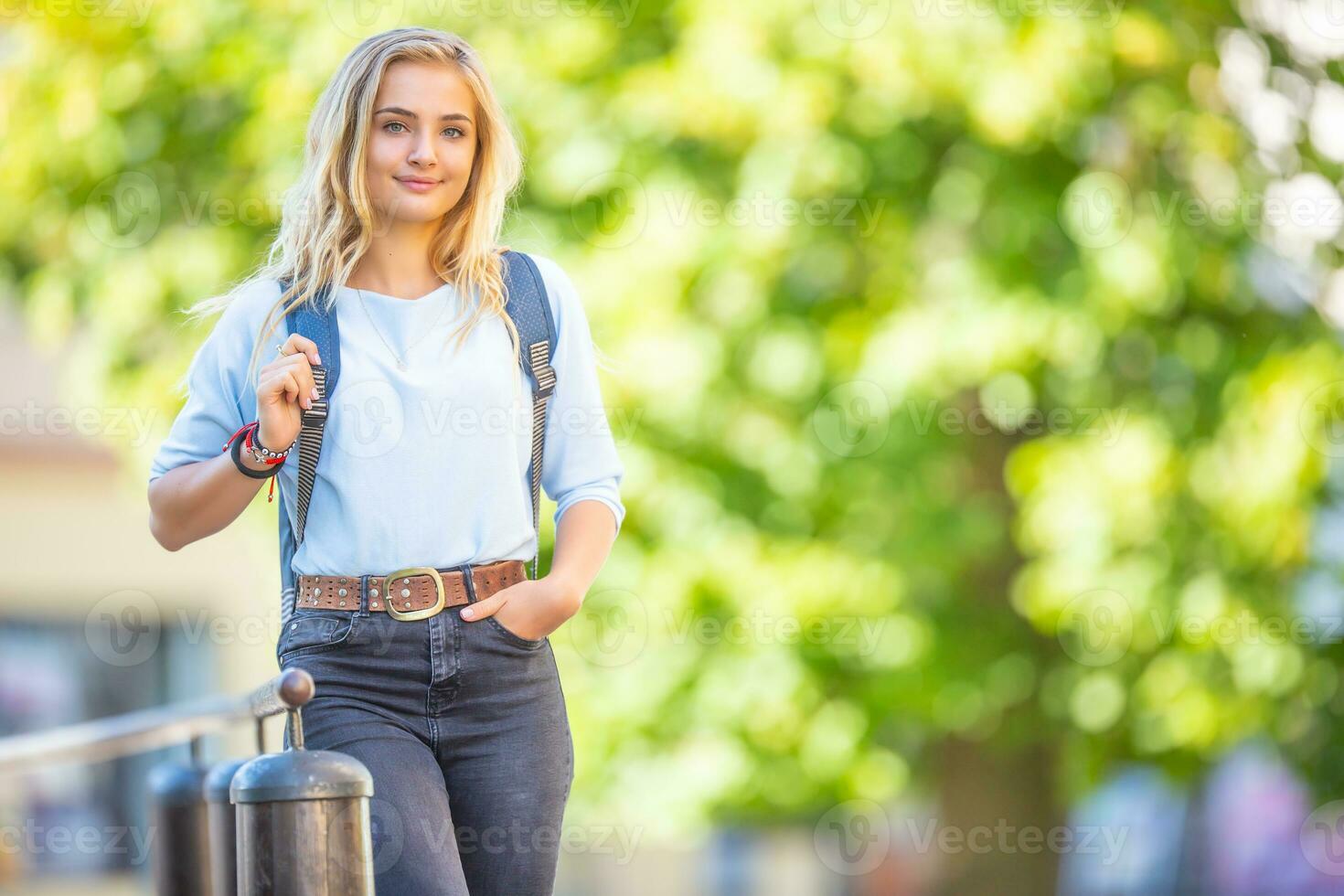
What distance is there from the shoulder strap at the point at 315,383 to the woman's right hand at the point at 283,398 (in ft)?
0.12

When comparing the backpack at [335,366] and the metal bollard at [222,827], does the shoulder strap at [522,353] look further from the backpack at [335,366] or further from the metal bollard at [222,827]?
the metal bollard at [222,827]

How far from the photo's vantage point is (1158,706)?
7.33m

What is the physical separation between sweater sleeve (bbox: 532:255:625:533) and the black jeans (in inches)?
11.6

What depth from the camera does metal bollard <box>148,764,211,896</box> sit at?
355cm

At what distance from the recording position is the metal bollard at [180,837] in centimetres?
355

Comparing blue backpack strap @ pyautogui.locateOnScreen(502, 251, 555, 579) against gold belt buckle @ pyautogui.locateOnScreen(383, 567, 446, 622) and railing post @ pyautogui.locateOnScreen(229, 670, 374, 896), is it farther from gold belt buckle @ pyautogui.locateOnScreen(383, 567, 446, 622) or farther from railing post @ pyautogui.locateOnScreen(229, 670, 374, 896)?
railing post @ pyautogui.locateOnScreen(229, 670, 374, 896)

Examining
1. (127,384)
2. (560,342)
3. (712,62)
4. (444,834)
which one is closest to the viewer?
(444,834)

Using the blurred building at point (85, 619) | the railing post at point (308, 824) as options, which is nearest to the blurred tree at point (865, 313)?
the railing post at point (308, 824)

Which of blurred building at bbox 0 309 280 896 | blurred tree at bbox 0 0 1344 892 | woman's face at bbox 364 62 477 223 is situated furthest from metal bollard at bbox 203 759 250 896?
blurred building at bbox 0 309 280 896

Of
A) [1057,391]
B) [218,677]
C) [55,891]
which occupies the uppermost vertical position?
[1057,391]

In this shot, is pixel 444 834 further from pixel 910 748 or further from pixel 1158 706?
pixel 910 748

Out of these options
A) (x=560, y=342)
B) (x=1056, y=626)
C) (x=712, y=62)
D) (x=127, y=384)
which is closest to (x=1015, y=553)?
(x=1056, y=626)

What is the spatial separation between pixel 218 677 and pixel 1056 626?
28.0 feet

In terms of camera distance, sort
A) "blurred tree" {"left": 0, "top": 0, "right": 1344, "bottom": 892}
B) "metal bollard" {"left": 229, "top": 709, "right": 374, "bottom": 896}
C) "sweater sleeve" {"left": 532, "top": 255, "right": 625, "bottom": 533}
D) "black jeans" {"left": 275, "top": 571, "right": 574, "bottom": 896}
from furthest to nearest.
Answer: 1. "blurred tree" {"left": 0, "top": 0, "right": 1344, "bottom": 892}
2. "sweater sleeve" {"left": 532, "top": 255, "right": 625, "bottom": 533}
3. "black jeans" {"left": 275, "top": 571, "right": 574, "bottom": 896}
4. "metal bollard" {"left": 229, "top": 709, "right": 374, "bottom": 896}
